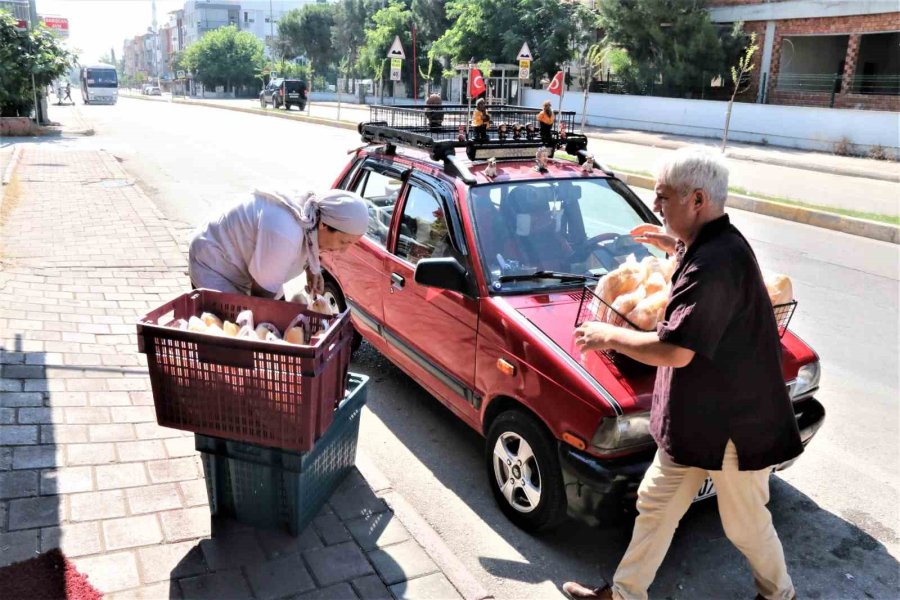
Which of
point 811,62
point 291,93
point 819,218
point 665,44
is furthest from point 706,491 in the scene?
point 291,93

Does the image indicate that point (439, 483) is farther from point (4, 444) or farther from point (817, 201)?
point (817, 201)

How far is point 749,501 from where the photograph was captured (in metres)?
2.79

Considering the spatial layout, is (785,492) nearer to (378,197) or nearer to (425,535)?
(425,535)

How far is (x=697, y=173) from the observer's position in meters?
2.51

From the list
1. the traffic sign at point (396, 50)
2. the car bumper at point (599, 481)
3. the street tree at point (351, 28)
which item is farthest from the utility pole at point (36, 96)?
the street tree at point (351, 28)

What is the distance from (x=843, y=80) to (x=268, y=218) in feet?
97.0

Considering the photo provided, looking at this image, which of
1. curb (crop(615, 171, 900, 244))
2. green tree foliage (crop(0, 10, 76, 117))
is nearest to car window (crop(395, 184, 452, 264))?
curb (crop(615, 171, 900, 244))

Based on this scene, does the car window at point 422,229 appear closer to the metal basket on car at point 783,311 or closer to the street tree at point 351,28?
the metal basket on car at point 783,311

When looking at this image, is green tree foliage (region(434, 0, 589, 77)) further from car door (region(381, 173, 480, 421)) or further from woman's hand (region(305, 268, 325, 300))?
woman's hand (region(305, 268, 325, 300))

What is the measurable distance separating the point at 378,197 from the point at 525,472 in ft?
8.79

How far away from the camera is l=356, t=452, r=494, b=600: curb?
10.0 feet

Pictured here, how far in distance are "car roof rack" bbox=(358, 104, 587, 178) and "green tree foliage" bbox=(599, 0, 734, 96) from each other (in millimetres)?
26726

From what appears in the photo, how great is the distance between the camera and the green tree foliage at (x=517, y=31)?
38.0 m

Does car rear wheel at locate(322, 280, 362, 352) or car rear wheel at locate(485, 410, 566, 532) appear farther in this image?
→ car rear wheel at locate(322, 280, 362, 352)
